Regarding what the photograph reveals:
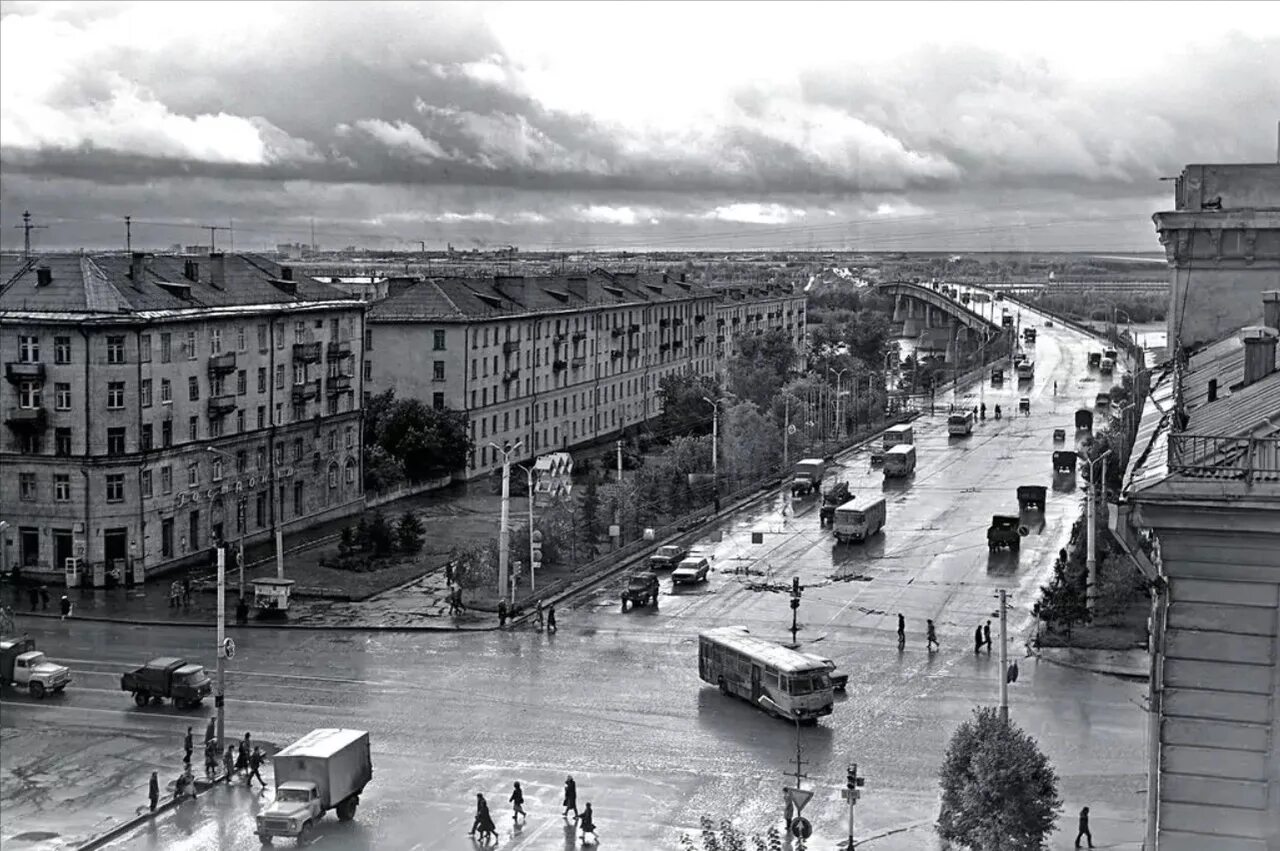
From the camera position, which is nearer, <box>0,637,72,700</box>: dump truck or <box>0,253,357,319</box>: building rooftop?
<box>0,637,72,700</box>: dump truck

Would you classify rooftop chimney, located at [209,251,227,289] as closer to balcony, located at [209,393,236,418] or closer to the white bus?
balcony, located at [209,393,236,418]

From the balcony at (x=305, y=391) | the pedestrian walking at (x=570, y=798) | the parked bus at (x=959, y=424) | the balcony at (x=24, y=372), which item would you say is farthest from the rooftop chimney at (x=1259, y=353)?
the parked bus at (x=959, y=424)

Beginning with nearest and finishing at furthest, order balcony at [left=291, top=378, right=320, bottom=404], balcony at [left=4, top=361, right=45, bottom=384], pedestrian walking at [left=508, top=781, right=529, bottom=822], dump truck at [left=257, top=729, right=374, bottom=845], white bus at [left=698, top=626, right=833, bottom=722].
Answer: dump truck at [left=257, top=729, right=374, bottom=845] < pedestrian walking at [left=508, top=781, right=529, bottom=822] < white bus at [left=698, top=626, right=833, bottom=722] < balcony at [left=4, top=361, right=45, bottom=384] < balcony at [left=291, top=378, right=320, bottom=404]

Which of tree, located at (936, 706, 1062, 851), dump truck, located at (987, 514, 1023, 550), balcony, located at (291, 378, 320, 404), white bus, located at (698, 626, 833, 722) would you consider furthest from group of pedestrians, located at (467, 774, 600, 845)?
balcony, located at (291, 378, 320, 404)

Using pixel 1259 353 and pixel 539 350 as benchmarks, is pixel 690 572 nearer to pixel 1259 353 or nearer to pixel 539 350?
Answer: pixel 1259 353

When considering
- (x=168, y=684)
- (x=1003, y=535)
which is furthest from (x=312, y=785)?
(x=1003, y=535)

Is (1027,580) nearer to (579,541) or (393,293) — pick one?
(579,541)

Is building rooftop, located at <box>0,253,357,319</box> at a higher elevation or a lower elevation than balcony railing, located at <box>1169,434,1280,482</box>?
higher
